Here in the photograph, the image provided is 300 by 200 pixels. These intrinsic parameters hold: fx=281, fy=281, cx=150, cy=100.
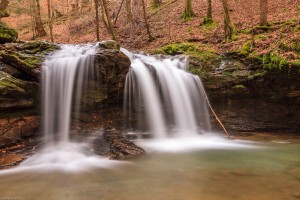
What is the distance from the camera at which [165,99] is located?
9523mm

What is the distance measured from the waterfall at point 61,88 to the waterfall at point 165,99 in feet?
5.16

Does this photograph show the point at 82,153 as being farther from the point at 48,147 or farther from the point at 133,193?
the point at 133,193

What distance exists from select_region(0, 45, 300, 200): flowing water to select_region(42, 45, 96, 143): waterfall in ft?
0.09

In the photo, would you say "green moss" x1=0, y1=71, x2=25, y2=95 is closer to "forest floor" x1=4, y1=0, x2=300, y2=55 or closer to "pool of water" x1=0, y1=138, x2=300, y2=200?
"pool of water" x1=0, y1=138, x2=300, y2=200

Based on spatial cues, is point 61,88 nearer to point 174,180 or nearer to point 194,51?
point 174,180

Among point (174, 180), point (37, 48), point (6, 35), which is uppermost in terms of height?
point (6, 35)

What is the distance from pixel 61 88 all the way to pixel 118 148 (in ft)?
8.39

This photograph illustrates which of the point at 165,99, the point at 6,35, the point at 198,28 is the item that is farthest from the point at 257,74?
the point at 6,35

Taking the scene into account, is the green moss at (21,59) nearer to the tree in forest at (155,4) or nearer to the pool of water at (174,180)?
the pool of water at (174,180)

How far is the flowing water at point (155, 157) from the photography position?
171 inches

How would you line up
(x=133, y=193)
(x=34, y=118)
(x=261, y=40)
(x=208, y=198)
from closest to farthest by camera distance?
1. (x=208, y=198)
2. (x=133, y=193)
3. (x=34, y=118)
4. (x=261, y=40)

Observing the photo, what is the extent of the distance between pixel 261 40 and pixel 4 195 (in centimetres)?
954

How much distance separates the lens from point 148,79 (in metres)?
9.42

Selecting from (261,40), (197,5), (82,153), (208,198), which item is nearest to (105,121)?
(82,153)
